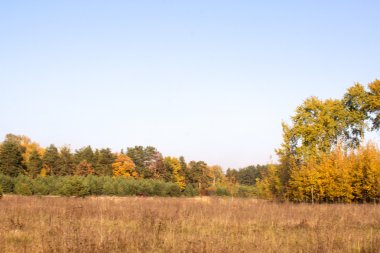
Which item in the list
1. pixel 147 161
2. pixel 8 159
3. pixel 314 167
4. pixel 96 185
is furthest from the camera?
pixel 147 161

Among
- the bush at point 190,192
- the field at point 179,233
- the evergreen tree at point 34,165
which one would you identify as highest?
the evergreen tree at point 34,165

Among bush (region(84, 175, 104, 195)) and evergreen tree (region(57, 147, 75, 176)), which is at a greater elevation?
evergreen tree (region(57, 147, 75, 176))

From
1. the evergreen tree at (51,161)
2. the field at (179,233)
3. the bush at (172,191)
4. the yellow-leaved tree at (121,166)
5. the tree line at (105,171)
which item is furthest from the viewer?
the yellow-leaved tree at (121,166)

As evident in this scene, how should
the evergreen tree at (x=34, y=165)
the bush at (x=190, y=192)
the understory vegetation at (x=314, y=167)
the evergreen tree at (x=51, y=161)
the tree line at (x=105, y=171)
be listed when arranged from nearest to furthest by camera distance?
the understory vegetation at (x=314, y=167)
the tree line at (x=105, y=171)
the evergreen tree at (x=34, y=165)
the evergreen tree at (x=51, y=161)
the bush at (x=190, y=192)

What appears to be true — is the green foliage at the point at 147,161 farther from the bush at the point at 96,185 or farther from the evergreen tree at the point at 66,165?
the bush at the point at 96,185

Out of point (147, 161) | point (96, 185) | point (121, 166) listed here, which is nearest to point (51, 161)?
point (121, 166)

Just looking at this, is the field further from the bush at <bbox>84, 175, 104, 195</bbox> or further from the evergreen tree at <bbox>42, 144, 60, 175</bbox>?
the evergreen tree at <bbox>42, 144, 60, 175</bbox>

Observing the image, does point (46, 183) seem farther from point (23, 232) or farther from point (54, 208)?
point (23, 232)

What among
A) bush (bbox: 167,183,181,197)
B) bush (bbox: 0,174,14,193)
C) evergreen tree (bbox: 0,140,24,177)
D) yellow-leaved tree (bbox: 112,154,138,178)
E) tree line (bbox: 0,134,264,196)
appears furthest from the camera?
yellow-leaved tree (bbox: 112,154,138,178)

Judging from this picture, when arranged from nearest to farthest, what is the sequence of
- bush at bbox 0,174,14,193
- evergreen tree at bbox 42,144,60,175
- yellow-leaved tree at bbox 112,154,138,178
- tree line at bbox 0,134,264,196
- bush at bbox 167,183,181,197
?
1. bush at bbox 0,174,14,193
2. tree line at bbox 0,134,264,196
3. bush at bbox 167,183,181,197
4. evergreen tree at bbox 42,144,60,175
5. yellow-leaved tree at bbox 112,154,138,178

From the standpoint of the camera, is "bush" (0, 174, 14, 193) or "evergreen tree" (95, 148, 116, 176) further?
"evergreen tree" (95, 148, 116, 176)

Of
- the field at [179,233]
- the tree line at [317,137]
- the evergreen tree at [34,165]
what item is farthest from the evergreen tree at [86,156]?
the field at [179,233]

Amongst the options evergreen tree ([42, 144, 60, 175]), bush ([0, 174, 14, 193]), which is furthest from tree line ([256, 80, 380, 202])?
evergreen tree ([42, 144, 60, 175])

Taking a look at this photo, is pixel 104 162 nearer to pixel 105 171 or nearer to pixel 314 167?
pixel 105 171
